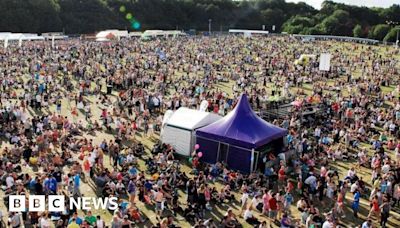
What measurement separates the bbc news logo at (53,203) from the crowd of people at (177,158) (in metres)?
0.21

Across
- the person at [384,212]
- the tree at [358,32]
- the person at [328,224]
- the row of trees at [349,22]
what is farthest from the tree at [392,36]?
the person at [328,224]

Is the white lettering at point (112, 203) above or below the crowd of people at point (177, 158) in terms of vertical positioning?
below

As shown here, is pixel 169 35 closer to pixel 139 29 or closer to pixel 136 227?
pixel 139 29

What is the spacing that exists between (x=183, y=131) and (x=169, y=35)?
60.5 metres

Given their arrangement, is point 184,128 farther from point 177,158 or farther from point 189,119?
point 177,158

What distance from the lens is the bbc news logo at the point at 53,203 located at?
12148 millimetres

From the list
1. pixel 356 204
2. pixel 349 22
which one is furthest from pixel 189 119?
pixel 349 22

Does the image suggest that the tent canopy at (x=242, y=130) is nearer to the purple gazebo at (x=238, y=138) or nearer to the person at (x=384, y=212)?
the purple gazebo at (x=238, y=138)

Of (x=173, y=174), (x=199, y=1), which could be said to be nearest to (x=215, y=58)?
(x=173, y=174)

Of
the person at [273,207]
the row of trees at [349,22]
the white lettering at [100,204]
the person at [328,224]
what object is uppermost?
the row of trees at [349,22]

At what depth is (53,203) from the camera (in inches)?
491

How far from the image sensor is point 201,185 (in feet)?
43.9

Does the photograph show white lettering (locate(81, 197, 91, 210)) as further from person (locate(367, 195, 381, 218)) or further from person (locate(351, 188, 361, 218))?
person (locate(367, 195, 381, 218))

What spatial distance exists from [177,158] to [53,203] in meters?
6.00
